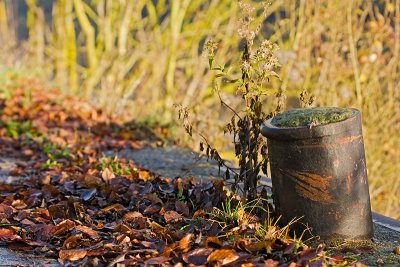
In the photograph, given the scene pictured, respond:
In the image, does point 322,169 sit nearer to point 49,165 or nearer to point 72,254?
point 72,254

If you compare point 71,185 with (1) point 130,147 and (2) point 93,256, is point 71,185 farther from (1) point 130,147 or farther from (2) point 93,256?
(1) point 130,147

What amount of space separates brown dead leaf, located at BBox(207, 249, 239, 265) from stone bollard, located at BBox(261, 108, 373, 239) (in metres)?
0.57

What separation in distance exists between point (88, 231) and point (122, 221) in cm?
30

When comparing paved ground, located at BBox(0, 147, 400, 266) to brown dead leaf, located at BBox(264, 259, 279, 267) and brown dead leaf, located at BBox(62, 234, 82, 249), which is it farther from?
brown dead leaf, located at BBox(264, 259, 279, 267)

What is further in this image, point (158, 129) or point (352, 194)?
point (158, 129)

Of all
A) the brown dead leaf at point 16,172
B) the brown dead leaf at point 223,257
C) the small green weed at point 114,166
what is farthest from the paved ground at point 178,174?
the brown dead leaf at point 223,257

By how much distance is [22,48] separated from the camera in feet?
38.2

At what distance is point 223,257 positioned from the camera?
10.2 feet

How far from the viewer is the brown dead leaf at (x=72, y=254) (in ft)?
10.8

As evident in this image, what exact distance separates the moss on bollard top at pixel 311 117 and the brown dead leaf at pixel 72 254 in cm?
122

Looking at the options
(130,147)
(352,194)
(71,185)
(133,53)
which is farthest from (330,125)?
(133,53)

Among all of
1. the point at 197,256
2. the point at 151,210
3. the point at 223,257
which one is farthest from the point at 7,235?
the point at 223,257

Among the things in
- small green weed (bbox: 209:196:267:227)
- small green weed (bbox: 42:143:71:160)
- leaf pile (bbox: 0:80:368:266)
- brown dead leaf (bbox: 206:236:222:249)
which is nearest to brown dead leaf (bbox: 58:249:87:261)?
leaf pile (bbox: 0:80:368:266)

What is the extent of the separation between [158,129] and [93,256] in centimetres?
407
